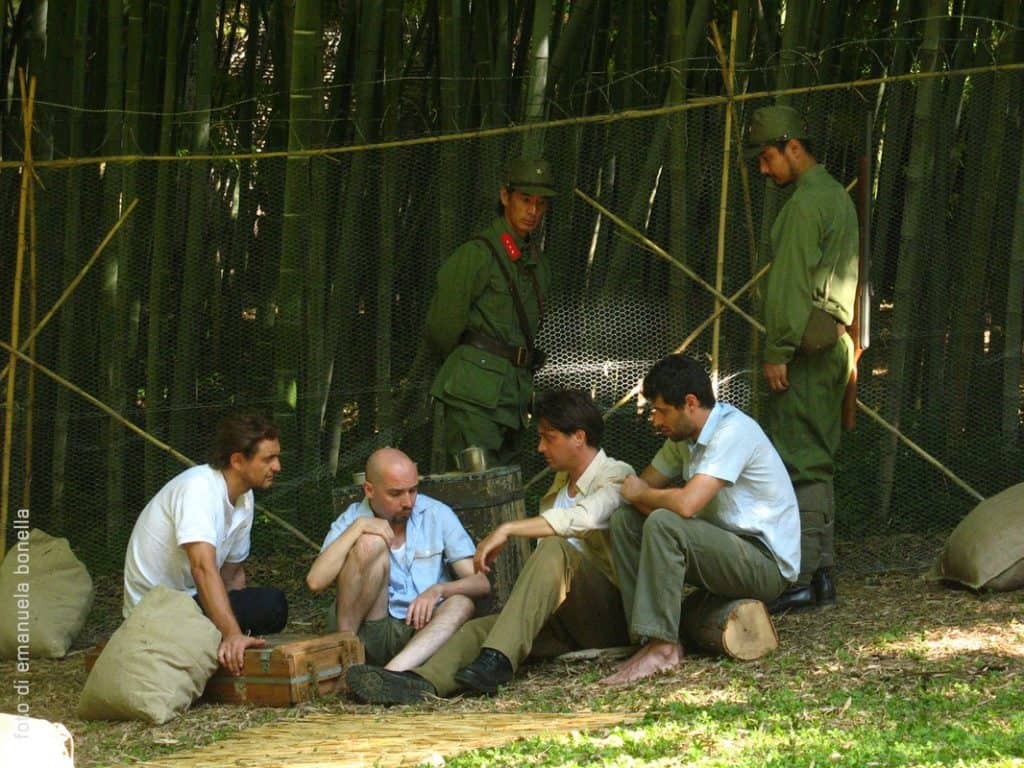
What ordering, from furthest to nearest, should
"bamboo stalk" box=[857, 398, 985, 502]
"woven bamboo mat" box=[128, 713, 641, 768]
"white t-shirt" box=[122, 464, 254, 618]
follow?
"bamboo stalk" box=[857, 398, 985, 502] < "white t-shirt" box=[122, 464, 254, 618] < "woven bamboo mat" box=[128, 713, 641, 768]

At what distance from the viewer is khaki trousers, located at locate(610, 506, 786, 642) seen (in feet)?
15.8

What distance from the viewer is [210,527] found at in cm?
495

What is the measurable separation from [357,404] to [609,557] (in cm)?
176

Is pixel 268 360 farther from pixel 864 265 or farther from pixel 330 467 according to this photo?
pixel 864 265

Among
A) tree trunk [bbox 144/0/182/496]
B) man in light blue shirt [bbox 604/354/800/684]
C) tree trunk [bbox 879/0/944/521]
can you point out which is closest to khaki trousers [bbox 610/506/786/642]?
man in light blue shirt [bbox 604/354/800/684]

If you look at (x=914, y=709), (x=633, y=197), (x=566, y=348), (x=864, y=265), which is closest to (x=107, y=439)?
(x=566, y=348)

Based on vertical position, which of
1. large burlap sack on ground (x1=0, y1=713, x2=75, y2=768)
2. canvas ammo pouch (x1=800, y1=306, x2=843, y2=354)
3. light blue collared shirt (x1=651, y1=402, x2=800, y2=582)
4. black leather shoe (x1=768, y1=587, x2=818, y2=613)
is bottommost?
black leather shoe (x1=768, y1=587, x2=818, y2=613)

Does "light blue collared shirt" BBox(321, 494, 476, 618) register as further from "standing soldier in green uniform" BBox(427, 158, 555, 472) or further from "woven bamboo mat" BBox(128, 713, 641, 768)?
"standing soldier in green uniform" BBox(427, 158, 555, 472)

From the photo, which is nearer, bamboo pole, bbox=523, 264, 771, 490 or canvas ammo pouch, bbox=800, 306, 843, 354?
canvas ammo pouch, bbox=800, 306, 843, 354

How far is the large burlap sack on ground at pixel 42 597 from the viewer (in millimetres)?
5840

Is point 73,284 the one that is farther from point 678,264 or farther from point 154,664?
point 678,264

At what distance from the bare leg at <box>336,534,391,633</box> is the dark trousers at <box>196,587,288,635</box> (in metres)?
0.30

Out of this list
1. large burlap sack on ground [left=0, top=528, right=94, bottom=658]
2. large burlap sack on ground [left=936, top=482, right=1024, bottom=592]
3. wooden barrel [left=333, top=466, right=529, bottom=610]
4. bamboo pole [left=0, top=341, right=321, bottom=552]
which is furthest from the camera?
bamboo pole [left=0, top=341, right=321, bottom=552]

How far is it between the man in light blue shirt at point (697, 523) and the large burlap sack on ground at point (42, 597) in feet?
7.03
